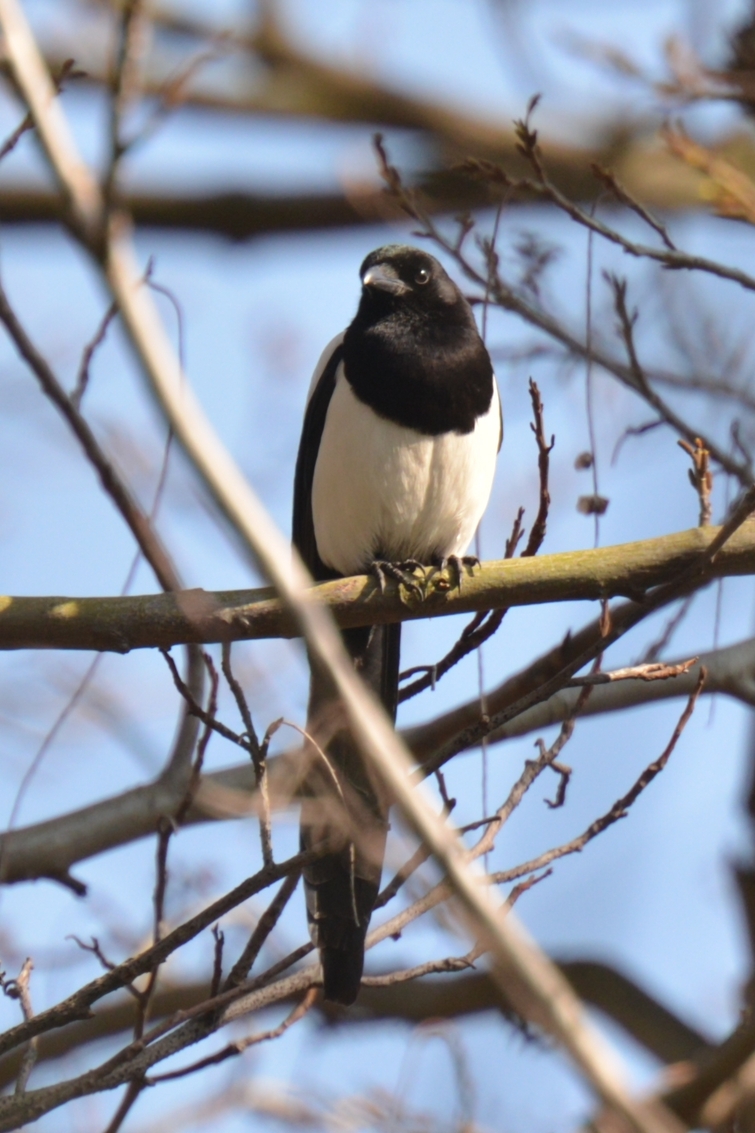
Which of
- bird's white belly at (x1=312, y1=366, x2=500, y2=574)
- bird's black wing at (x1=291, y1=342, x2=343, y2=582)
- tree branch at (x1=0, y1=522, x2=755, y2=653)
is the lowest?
tree branch at (x1=0, y1=522, x2=755, y2=653)

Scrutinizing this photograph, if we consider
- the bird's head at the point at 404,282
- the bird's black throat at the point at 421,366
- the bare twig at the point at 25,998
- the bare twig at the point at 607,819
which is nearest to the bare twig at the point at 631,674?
the bare twig at the point at 607,819

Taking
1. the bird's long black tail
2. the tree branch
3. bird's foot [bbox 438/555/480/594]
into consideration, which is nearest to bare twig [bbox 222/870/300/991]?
the bird's long black tail

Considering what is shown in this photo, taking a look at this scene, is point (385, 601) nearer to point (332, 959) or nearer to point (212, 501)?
point (332, 959)

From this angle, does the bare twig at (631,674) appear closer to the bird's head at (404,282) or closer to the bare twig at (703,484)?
the bare twig at (703,484)

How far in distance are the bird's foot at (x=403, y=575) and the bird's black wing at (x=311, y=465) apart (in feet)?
2.87

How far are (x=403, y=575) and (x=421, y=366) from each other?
40.5 inches

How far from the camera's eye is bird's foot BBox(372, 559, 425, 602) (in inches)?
142

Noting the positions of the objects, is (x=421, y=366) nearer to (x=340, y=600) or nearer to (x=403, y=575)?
(x=403, y=575)

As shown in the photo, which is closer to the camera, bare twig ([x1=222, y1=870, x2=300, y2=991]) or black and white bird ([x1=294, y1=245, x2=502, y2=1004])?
bare twig ([x1=222, y1=870, x2=300, y2=991])

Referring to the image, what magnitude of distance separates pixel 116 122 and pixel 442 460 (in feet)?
9.10

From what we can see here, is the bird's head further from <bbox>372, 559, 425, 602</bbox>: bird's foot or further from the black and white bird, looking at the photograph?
<bbox>372, 559, 425, 602</bbox>: bird's foot

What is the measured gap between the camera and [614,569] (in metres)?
3.33

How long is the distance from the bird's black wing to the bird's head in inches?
9.4

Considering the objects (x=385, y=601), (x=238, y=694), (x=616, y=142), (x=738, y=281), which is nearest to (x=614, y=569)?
(x=385, y=601)
